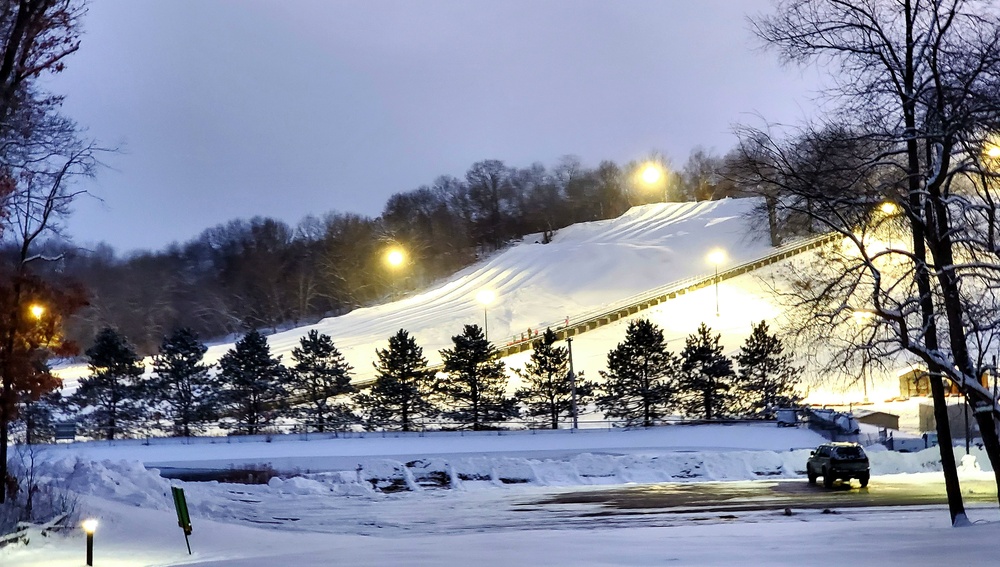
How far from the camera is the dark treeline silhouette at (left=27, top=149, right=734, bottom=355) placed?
101 meters

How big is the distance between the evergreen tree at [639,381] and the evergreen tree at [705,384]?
31.0 inches

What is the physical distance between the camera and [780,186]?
41.7 ft

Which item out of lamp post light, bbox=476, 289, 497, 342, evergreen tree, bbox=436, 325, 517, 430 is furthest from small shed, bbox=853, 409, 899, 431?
lamp post light, bbox=476, 289, 497, 342

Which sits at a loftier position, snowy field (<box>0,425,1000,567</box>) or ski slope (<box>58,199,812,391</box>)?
ski slope (<box>58,199,812,391</box>)

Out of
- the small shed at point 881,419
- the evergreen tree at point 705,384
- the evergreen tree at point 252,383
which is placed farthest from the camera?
the evergreen tree at point 252,383

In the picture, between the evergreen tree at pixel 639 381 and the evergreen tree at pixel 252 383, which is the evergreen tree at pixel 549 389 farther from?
the evergreen tree at pixel 252 383

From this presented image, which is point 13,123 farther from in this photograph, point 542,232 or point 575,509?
point 542,232

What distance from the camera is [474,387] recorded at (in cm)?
4472

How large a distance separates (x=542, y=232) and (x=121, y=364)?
110m

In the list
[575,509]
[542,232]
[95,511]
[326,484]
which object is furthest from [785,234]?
[542,232]

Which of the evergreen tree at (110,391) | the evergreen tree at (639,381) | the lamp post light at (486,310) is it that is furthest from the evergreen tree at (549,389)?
the evergreen tree at (110,391)

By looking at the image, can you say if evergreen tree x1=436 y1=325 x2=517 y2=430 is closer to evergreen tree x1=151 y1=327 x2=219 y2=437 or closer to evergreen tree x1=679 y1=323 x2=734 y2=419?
evergreen tree x1=679 y1=323 x2=734 y2=419

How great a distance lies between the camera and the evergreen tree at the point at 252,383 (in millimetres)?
47156

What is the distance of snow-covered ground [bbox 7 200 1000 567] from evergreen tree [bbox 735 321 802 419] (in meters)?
3.69
